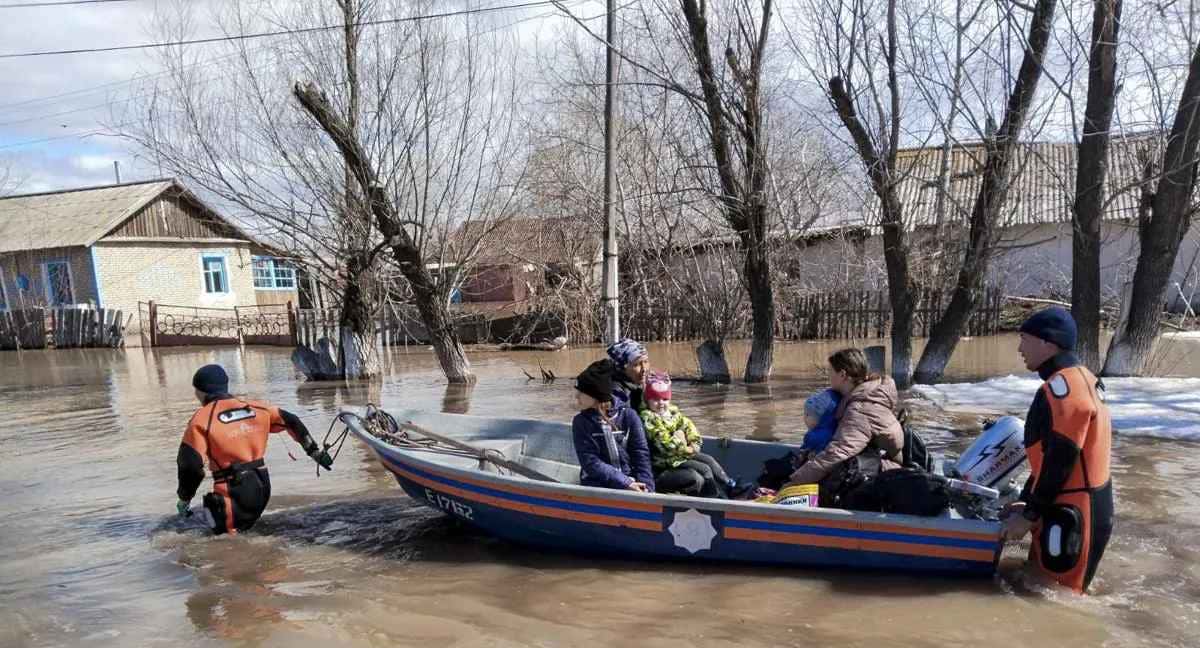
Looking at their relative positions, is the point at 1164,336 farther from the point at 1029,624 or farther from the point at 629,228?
the point at 1029,624

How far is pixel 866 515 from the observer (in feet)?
15.5

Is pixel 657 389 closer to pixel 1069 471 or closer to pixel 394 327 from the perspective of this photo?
pixel 1069 471

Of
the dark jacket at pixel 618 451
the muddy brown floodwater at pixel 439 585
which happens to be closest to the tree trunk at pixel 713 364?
the muddy brown floodwater at pixel 439 585

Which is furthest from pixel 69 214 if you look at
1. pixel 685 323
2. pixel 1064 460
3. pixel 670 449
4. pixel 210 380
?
pixel 1064 460

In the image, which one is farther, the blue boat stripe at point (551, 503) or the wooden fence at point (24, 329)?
the wooden fence at point (24, 329)

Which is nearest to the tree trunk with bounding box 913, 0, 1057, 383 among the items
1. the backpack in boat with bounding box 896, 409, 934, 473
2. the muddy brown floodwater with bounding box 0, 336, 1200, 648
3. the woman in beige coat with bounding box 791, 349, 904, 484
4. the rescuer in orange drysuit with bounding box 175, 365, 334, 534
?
the muddy brown floodwater with bounding box 0, 336, 1200, 648

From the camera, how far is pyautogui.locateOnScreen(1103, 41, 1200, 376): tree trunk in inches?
400

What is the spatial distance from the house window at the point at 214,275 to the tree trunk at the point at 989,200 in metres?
25.6

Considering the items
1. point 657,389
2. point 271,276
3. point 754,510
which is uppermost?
point 271,276

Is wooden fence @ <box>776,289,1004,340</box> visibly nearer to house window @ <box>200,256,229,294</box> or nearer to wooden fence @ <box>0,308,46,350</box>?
house window @ <box>200,256,229,294</box>

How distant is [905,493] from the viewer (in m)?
4.76

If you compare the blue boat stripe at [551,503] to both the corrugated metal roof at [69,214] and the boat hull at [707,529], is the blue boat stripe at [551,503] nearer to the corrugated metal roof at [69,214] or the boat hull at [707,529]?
the boat hull at [707,529]

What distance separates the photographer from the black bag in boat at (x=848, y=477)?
16.3 feet

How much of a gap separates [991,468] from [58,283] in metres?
31.0
